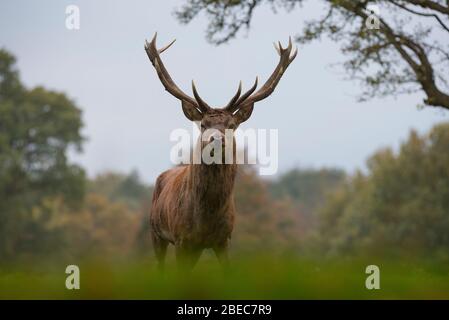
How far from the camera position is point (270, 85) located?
415 inches

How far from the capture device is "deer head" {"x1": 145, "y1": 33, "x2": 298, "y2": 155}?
9242mm

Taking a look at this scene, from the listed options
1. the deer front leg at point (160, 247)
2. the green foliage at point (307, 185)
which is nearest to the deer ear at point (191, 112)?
the deer front leg at point (160, 247)

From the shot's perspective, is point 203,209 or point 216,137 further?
point 203,209

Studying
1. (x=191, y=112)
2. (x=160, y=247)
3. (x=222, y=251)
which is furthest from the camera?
(x=160, y=247)

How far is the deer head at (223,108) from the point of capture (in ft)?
30.3

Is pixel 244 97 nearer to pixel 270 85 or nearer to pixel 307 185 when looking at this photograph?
pixel 270 85

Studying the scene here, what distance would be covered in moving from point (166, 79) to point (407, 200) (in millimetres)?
37389

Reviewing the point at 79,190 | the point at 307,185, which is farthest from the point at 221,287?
the point at 307,185

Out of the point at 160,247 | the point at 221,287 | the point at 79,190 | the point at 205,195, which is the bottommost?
the point at 221,287

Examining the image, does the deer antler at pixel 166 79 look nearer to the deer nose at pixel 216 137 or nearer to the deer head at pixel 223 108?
the deer head at pixel 223 108

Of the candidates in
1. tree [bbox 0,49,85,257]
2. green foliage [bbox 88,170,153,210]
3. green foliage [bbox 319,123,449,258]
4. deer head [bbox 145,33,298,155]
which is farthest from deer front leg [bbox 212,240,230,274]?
green foliage [bbox 88,170,153,210]

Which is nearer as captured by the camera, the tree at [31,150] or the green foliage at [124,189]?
the tree at [31,150]

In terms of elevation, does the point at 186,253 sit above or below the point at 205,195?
below
